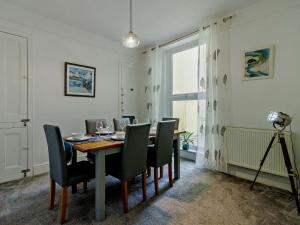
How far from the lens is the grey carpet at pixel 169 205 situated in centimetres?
167

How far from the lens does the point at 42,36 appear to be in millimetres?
2877

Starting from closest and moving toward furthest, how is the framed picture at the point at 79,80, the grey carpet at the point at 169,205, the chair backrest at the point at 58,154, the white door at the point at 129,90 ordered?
the chair backrest at the point at 58,154 → the grey carpet at the point at 169,205 → the framed picture at the point at 79,80 → the white door at the point at 129,90

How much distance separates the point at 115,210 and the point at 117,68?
2.99 m

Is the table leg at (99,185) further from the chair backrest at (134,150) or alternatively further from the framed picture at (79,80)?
the framed picture at (79,80)

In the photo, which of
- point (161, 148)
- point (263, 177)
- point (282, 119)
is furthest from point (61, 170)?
point (263, 177)

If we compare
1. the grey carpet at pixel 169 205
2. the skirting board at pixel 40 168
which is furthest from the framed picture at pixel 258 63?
the skirting board at pixel 40 168

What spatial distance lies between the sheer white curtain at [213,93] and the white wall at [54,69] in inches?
78.6

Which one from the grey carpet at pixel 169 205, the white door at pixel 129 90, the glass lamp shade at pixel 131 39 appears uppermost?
the glass lamp shade at pixel 131 39

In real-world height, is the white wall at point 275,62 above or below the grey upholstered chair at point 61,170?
above

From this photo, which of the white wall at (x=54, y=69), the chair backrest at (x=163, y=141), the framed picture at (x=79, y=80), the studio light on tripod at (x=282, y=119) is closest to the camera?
the studio light on tripod at (x=282, y=119)

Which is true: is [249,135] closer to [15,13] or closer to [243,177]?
[243,177]

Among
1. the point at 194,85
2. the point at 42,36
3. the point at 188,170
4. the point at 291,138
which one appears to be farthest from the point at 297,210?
the point at 42,36

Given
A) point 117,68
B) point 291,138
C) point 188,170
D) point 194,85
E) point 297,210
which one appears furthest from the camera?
point 117,68

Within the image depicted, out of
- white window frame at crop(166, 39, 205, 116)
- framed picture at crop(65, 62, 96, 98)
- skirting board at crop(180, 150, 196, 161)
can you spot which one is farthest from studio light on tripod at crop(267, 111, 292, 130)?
framed picture at crop(65, 62, 96, 98)
